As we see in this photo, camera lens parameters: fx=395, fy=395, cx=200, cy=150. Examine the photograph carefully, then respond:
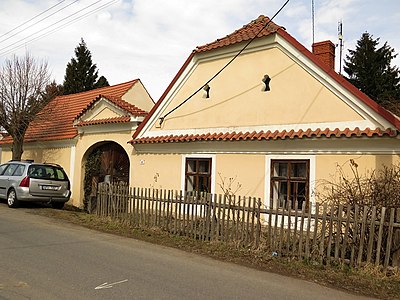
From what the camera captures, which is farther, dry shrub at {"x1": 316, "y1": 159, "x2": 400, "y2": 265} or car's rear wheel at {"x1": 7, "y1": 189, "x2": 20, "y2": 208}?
car's rear wheel at {"x1": 7, "y1": 189, "x2": 20, "y2": 208}

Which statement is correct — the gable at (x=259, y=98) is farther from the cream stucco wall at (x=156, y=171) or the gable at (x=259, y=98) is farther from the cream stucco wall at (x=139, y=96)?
the cream stucco wall at (x=139, y=96)

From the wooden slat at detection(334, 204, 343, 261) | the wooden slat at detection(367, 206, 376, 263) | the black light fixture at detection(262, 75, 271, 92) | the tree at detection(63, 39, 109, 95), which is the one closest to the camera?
the wooden slat at detection(367, 206, 376, 263)

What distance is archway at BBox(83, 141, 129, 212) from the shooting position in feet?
54.7

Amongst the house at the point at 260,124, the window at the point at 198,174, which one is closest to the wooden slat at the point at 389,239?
the house at the point at 260,124

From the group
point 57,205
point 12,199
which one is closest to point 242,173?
point 57,205

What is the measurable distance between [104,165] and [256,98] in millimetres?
8409

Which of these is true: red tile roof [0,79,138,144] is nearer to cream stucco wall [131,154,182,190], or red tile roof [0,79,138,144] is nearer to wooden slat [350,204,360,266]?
cream stucco wall [131,154,182,190]

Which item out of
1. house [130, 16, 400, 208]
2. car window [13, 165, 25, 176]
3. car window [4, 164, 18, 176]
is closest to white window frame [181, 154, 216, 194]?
house [130, 16, 400, 208]

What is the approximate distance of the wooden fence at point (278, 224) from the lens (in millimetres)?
6961

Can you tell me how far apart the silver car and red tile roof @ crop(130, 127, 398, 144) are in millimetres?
3462

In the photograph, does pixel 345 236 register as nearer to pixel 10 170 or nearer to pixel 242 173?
pixel 242 173

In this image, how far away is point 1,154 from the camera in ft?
78.9

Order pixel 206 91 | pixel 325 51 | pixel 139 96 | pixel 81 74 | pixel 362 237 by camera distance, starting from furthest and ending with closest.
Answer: pixel 81 74
pixel 139 96
pixel 206 91
pixel 325 51
pixel 362 237

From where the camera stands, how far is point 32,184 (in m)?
13.9
